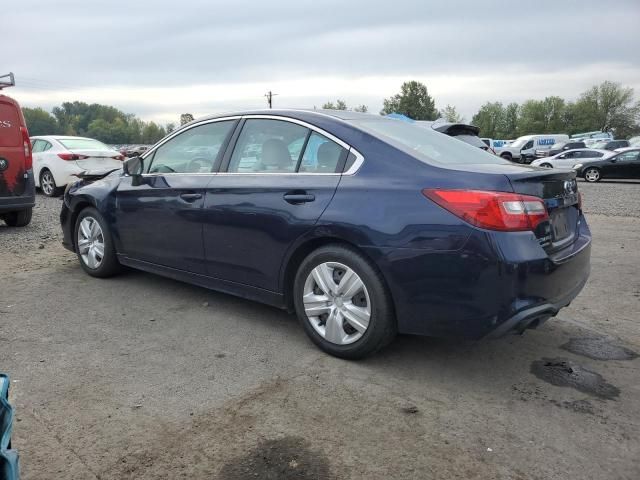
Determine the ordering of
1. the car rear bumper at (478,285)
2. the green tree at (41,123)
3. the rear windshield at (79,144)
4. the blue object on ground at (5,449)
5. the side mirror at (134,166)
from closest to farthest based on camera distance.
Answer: the blue object on ground at (5,449) < the car rear bumper at (478,285) < the side mirror at (134,166) < the rear windshield at (79,144) < the green tree at (41,123)

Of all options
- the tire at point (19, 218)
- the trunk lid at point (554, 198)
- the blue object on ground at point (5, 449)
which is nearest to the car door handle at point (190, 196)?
the trunk lid at point (554, 198)

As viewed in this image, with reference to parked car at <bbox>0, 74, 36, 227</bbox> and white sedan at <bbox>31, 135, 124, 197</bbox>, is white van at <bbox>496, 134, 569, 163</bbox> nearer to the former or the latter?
white sedan at <bbox>31, 135, 124, 197</bbox>

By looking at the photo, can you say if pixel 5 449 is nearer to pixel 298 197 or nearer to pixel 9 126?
pixel 298 197

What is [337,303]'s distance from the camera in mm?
3389

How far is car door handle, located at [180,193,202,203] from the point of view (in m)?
4.18

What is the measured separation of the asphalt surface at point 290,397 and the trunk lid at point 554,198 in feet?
2.72

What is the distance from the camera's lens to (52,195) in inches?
504

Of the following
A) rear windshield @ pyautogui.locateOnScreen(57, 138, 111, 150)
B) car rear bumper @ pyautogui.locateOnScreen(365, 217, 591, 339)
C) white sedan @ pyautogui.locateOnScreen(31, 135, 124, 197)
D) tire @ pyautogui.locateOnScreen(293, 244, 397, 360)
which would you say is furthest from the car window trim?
rear windshield @ pyautogui.locateOnScreen(57, 138, 111, 150)

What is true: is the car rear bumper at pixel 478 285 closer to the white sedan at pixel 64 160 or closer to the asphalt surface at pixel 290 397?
the asphalt surface at pixel 290 397

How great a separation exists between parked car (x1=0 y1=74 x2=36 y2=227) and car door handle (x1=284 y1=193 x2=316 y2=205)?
577 cm

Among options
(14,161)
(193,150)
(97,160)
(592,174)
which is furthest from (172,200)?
(592,174)

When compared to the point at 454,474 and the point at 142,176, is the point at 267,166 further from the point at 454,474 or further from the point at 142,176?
the point at 454,474

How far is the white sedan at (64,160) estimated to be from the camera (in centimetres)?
1223

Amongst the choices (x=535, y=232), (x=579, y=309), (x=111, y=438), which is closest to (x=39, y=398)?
(x=111, y=438)
